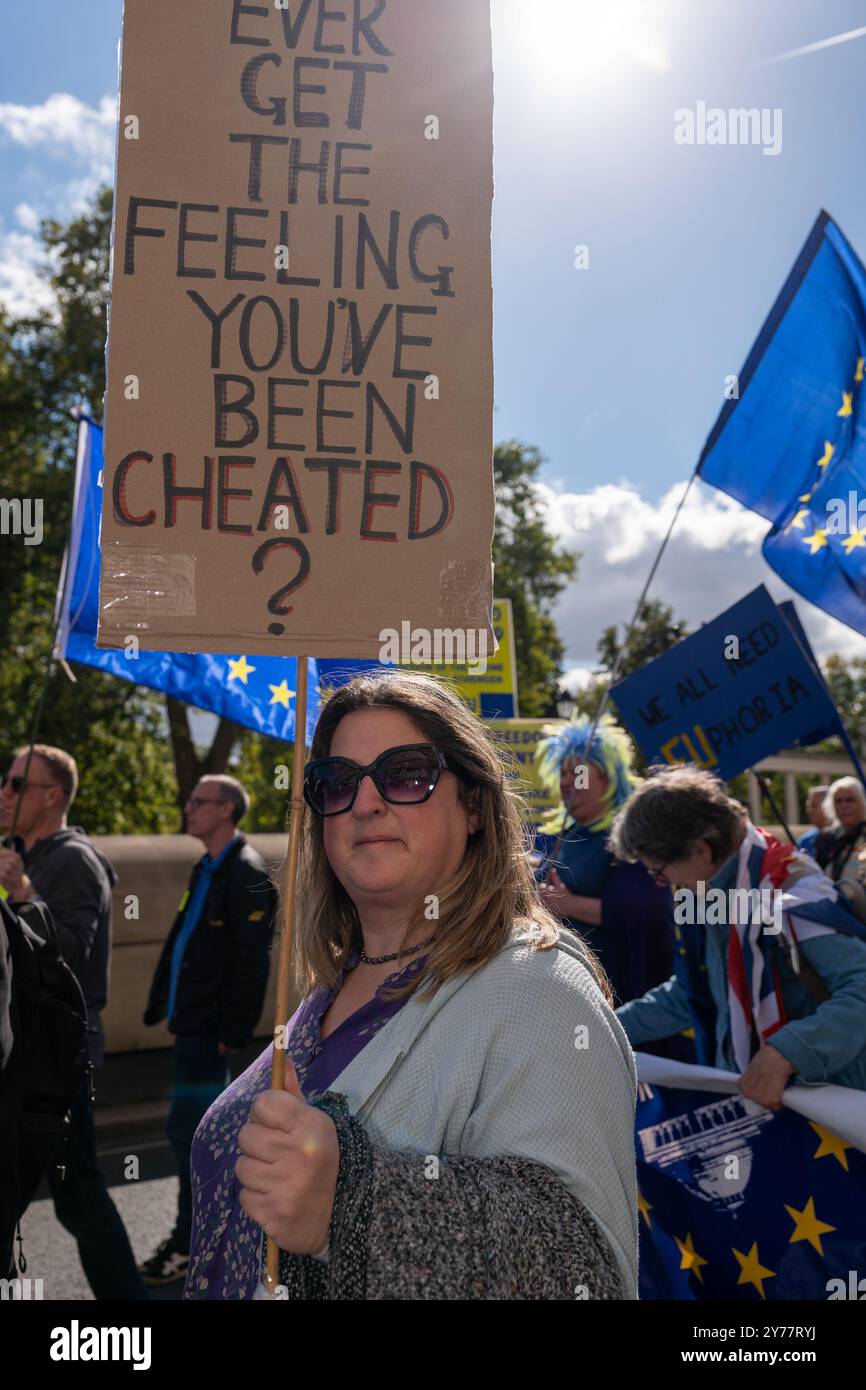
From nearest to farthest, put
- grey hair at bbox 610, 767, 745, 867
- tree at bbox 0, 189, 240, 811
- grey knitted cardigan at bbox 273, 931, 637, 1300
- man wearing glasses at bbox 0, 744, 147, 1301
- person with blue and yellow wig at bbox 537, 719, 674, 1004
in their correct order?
grey knitted cardigan at bbox 273, 931, 637, 1300
grey hair at bbox 610, 767, 745, 867
man wearing glasses at bbox 0, 744, 147, 1301
person with blue and yellow wig at bbox 537, 719, 674, 1004
tree at bbox 0, 189, 240, 811

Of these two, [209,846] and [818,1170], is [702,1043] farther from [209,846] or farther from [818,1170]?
[209,846]

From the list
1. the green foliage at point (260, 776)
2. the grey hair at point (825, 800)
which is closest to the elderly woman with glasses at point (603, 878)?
the grey hair at point (825, 800)

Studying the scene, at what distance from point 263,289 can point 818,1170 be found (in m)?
A: 2.63

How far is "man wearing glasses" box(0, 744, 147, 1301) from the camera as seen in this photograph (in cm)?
405

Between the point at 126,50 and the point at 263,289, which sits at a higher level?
the point at 126,50

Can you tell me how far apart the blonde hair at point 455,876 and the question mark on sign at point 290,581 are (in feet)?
0.68

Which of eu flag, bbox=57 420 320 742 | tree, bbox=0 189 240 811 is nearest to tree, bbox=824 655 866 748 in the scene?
tree, bbox=0 189 240 811

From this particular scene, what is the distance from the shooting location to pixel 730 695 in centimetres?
553

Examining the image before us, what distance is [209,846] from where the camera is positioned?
6.02 meters

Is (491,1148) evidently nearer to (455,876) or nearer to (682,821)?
(455,876)

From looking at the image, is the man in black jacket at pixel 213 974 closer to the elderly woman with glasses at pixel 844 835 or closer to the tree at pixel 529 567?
the elderly woman with glasses at pixel 844 835

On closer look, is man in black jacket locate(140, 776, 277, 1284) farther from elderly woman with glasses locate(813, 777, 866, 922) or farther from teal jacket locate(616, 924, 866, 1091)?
elderly woman with glasses locate(813, 777, 866, 922)

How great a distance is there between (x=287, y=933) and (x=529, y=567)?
2811 centimetres
